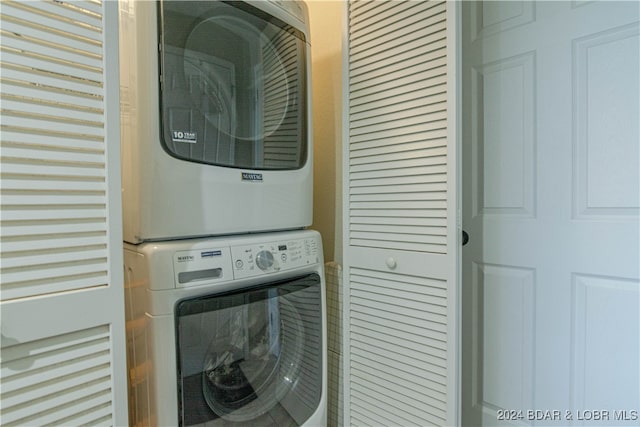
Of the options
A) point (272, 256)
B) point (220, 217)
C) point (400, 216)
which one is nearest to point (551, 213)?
point (400, 216)

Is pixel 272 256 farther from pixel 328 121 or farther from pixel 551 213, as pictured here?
pixel 551 213

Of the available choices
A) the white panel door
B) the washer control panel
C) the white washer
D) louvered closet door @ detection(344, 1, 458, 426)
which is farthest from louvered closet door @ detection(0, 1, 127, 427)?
the white panel door

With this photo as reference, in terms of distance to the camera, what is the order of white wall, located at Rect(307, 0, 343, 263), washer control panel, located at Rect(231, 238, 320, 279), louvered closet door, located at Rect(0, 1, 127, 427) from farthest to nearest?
white wall, located at Rect(307, 0, 343, 263) → washer control panel, located at Rect(231, 238, 320, 279) → louvered closet door, located at Rect(0, 1, 127, 427)

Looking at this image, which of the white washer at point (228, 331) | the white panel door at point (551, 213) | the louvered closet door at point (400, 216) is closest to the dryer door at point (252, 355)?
the white washer at point (228, 331)

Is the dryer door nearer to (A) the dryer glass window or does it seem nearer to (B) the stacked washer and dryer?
(B) the stacked washer and dryer

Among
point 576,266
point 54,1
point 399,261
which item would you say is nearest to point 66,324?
point 54,1

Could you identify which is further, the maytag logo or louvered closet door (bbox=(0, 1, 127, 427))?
the maytag logo

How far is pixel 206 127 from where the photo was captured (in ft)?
3.61

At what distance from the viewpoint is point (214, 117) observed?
1.13 m

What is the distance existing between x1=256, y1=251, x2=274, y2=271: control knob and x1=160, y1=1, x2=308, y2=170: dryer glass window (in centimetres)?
28

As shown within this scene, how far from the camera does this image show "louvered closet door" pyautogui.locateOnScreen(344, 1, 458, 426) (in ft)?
3.96

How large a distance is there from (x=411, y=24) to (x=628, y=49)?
66 centimetres

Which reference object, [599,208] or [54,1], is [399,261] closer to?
[599,208]

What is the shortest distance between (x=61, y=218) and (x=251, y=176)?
56 cm
